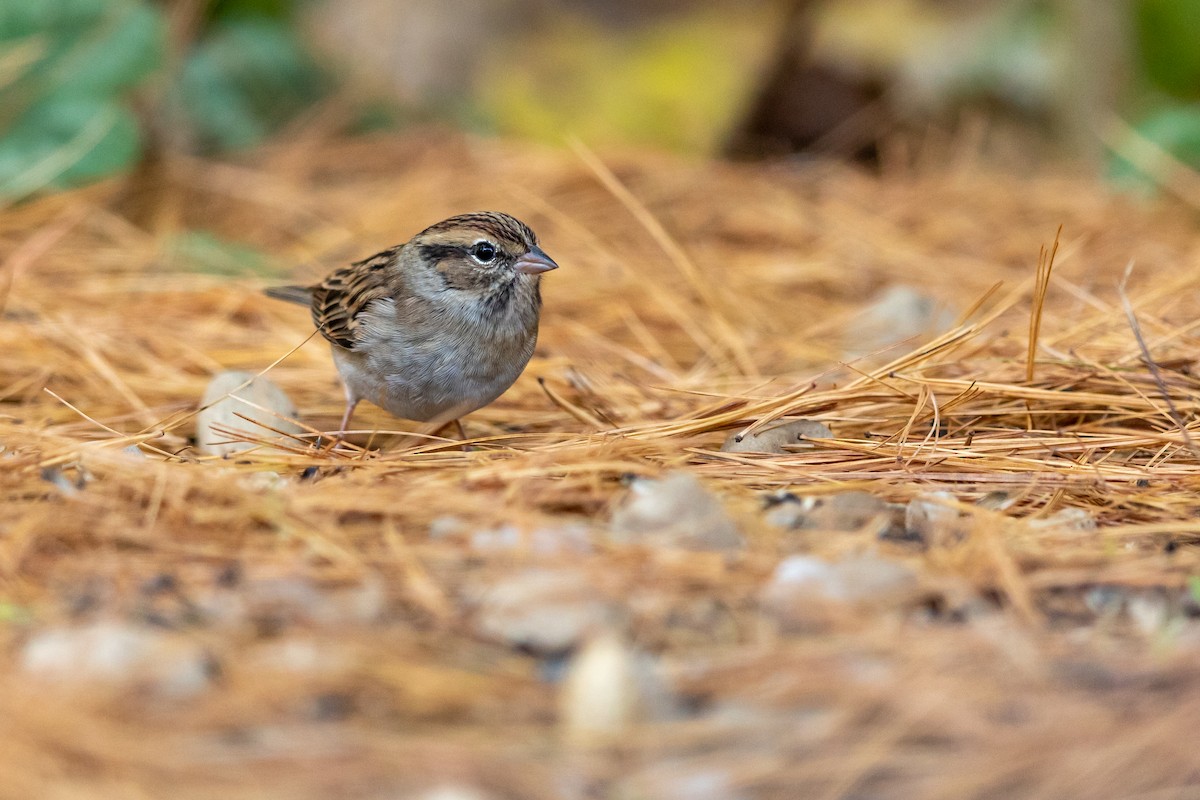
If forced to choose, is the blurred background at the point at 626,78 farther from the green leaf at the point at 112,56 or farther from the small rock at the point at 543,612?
the small rock at the point at 543,612

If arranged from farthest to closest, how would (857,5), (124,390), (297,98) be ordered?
(857,5) < (297,98) < (124,390)

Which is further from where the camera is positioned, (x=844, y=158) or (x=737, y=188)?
(x=844, y=158)

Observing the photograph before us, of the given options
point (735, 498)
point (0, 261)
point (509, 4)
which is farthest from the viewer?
point (509, 4)

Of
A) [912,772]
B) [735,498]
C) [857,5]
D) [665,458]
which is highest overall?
[857,5]

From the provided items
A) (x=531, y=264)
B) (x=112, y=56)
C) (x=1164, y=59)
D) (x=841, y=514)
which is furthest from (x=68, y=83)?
(x=1164, y=59)

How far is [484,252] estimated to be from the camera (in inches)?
179

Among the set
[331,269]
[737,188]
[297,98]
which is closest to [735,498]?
[331,269]

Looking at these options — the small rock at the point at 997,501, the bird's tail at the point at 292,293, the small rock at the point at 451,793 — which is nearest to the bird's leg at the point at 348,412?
the bird's tail at the point at 292,293

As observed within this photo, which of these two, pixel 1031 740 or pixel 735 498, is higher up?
pixel 735 498

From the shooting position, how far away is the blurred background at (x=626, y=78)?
6.50 m

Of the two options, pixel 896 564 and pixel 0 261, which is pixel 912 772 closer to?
pixel 896 564

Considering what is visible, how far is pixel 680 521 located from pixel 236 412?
1776mm

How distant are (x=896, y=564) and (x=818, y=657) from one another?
42 centimetres

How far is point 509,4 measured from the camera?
12.0 metres
